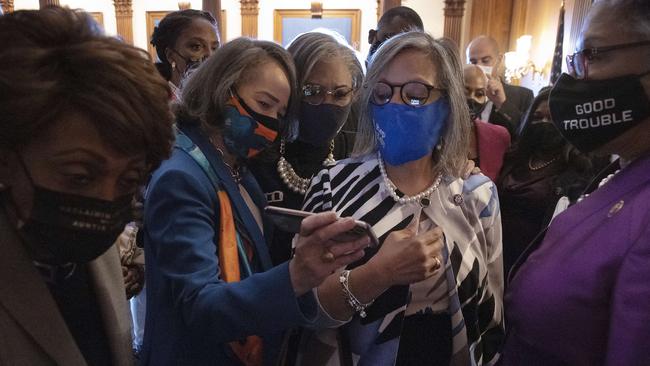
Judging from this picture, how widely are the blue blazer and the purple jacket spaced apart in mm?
534

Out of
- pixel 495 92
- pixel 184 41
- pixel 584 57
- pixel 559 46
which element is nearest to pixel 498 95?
pixel 495 92

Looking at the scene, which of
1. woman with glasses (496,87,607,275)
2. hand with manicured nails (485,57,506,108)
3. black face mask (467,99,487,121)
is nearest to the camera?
woman with glasses (496,87,607,275)

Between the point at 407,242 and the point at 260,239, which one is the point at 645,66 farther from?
the point at 260,239

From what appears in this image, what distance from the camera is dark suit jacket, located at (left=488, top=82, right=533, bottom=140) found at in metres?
3.21

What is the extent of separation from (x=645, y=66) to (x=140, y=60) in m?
1.12

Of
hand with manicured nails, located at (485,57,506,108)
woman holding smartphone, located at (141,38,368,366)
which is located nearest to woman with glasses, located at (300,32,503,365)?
woman holding smartphone, located at (141,38,368,366)

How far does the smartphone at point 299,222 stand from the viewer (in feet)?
3.18

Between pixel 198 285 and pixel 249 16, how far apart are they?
11363mm

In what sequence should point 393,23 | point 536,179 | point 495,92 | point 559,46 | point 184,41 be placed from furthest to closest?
point 559,46, point 495,92, point 393,23, point 184,41, point 536,179

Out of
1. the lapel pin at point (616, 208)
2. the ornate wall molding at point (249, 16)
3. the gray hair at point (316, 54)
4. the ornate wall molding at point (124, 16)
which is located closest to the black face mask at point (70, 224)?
the gray hair at point (316, 54)

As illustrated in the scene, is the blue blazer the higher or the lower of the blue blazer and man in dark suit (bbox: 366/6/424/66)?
the lower

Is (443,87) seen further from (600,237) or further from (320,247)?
(320,247)

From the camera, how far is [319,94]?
183cm

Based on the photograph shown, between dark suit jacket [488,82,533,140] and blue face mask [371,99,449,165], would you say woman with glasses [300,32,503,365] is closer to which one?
blue face mask [371,99,449,165]
